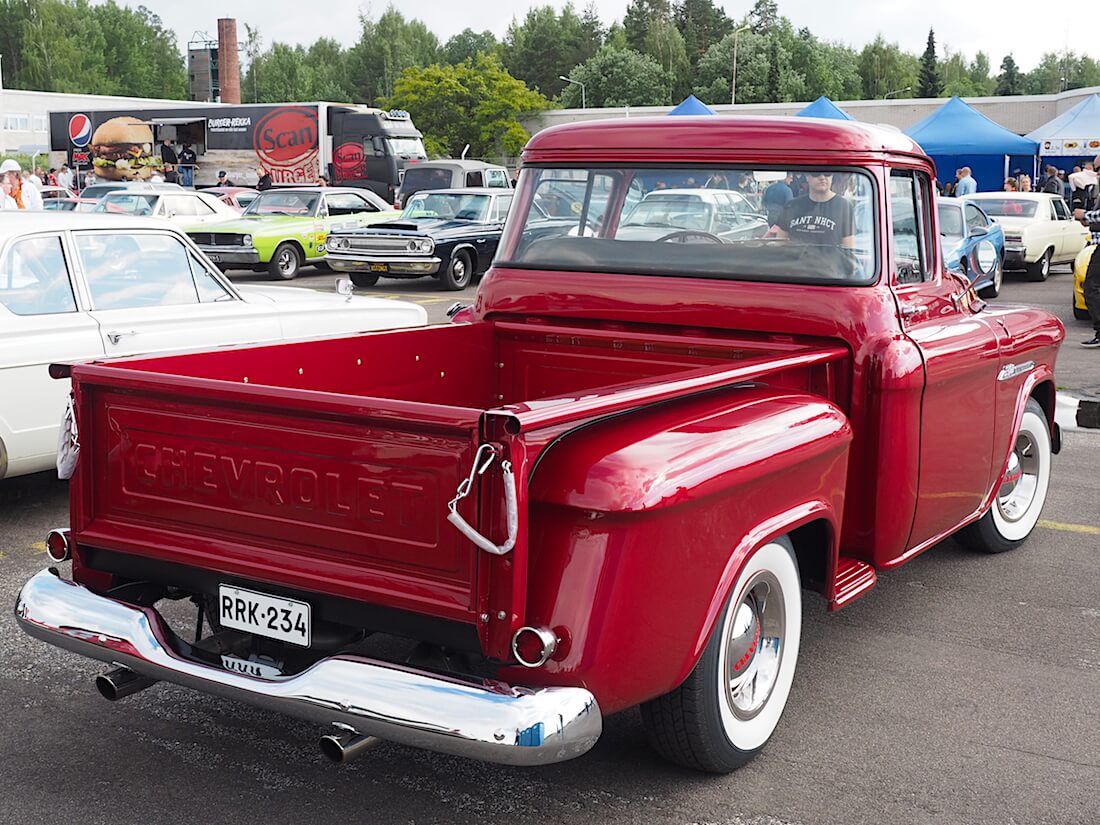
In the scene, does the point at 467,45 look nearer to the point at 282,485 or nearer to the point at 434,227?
the point at 434,227

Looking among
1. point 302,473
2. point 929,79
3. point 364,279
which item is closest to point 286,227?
point 364,279

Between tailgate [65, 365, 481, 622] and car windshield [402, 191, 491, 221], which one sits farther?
car windshield [402, 191, 491, 221]

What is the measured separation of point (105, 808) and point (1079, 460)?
6.75 m

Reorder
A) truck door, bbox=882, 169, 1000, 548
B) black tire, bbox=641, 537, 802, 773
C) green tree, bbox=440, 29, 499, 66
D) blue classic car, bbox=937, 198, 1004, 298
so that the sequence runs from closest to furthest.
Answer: black tire, bbox=641, 537, 802, 773 → truck door, bbox=882, 169, 1000, 548 → blue classic car, bbox=937, 198, 1004, 298 → green tree, bbox=440, 29, 499, 66

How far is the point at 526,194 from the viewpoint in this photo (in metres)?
5.52

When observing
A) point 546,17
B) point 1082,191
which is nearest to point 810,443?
point 1082,191

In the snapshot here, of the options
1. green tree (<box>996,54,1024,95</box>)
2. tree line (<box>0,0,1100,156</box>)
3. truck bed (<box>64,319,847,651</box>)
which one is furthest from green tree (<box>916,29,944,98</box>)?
truck bed (<box>64,319,847,651</box>)

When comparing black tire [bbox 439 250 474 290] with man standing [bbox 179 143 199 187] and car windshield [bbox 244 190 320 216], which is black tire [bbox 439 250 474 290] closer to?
car windshield [bbox 244 190 320 216]

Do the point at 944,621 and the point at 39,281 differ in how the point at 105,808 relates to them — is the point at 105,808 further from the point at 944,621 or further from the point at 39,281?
the point at 39,281

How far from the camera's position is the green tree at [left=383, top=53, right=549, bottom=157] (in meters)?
65.5

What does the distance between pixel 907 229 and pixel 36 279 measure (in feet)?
14.7

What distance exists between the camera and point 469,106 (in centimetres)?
6681

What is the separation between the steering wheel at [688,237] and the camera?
199 inches

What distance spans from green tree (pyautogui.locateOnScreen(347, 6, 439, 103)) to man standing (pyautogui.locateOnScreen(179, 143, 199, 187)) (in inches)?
3275
